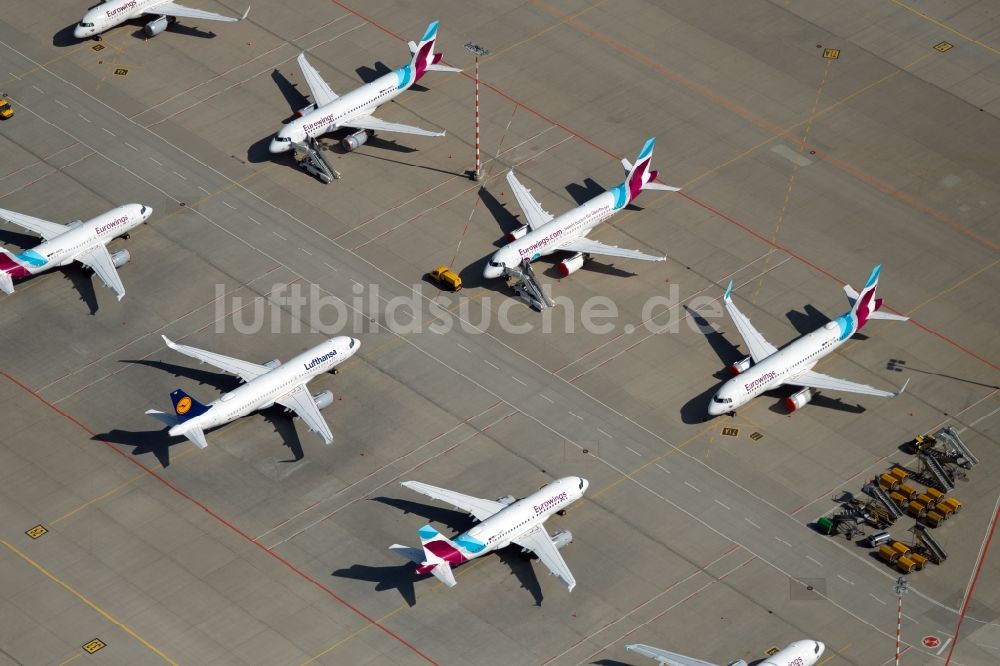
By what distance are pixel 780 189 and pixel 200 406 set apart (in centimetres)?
6889

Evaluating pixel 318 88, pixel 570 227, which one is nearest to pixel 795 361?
pixel 570 227

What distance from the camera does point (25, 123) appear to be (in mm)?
196125

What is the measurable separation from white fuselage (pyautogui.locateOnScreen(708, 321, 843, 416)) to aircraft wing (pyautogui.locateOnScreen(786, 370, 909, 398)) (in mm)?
597

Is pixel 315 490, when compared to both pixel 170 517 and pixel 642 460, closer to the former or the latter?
pixel 170 517

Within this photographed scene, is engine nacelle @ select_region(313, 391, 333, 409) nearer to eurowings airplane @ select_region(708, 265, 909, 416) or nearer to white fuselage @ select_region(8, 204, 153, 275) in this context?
white fuselage @ select_region(8, 204, 153, 275)

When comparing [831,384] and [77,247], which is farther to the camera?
[77,247]

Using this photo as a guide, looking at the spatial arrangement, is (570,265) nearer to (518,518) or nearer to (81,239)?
(518,518)

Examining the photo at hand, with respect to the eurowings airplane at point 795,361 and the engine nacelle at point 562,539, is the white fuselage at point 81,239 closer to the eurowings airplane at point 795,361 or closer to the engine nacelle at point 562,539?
the engine nacelle at point 562,539

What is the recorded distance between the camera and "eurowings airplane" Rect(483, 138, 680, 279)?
578 feet

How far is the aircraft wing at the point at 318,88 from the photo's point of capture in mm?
196750

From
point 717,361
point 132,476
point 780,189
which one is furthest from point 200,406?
point 780,189

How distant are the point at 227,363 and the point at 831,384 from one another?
186 feet

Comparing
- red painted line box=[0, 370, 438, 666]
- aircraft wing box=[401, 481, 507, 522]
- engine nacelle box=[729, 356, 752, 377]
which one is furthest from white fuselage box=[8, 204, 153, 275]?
engine nacelle box=[729, 356, 752, 377]

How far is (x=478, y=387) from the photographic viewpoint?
6594 inches
